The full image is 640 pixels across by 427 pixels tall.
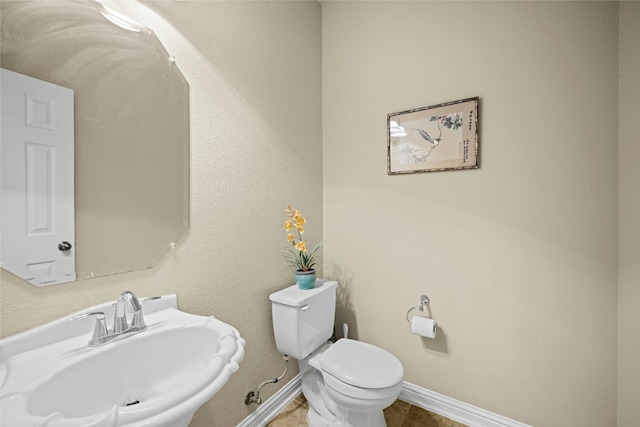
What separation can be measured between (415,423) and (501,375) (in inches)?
22.0

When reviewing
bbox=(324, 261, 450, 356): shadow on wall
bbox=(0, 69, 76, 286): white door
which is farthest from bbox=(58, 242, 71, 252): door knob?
bbox=(324, 261, 450, 356): shadow on wall

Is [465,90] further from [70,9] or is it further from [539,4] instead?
[70,9]

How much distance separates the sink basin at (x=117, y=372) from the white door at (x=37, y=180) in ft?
0.65

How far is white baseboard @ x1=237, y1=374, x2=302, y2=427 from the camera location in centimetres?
149

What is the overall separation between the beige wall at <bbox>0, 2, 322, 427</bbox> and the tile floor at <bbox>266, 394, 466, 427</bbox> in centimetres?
17

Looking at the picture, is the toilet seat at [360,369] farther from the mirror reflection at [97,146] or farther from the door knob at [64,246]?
the door knob at [64,246]

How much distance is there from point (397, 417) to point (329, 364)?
653mm

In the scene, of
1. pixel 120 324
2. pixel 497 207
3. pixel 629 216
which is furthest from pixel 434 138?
pixel 120 324

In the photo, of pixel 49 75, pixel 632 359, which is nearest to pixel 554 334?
pixel 632 359

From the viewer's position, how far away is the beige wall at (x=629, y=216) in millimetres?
1203

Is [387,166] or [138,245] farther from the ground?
[387,166]

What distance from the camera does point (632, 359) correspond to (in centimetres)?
123

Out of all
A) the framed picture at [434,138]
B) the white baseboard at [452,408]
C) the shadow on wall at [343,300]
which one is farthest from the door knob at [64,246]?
the white baseboard at [452,408]

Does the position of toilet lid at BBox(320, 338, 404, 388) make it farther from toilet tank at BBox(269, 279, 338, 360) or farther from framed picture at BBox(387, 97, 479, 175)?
framed picture at BBox(387, 97, 479, 175)
